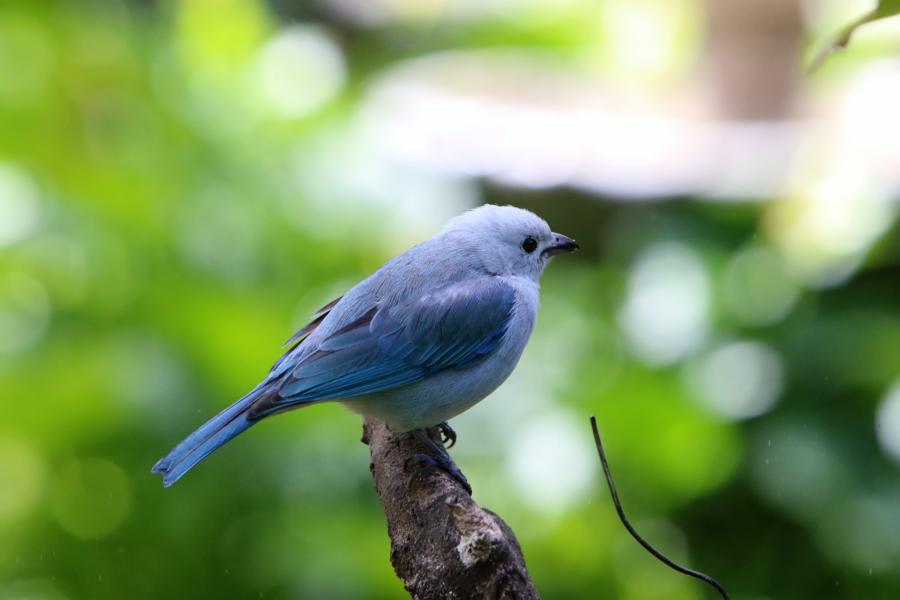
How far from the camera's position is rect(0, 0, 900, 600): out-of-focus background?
351 cm

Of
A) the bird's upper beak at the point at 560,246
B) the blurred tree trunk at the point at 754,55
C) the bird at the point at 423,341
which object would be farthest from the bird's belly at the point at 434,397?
the blurred tree trunk at the point at 754,55

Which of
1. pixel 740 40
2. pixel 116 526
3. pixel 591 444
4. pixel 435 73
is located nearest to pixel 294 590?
pixel 116 526

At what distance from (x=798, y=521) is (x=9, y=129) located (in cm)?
315

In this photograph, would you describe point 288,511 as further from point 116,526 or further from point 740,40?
point 740,40

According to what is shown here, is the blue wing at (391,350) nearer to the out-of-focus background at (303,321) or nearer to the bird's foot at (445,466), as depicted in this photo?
the bird's foot at (445,466)

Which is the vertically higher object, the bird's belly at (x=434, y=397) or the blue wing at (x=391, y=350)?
the blue wing at (x=391, y=350)

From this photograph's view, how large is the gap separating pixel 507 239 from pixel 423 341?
1.19 ft

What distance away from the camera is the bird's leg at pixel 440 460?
2447 mm

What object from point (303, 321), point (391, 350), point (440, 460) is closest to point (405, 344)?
point (391, 350)

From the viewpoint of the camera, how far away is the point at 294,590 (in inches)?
134

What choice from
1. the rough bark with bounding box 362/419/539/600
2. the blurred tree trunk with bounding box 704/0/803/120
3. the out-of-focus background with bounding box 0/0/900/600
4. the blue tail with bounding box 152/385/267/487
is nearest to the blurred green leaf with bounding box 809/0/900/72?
the rough bark with bounding box 362/419/539/600

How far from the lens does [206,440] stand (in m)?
2.36

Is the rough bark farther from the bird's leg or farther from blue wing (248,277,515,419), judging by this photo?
blue wing (248,277,515,419)

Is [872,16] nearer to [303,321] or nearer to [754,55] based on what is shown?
[303,321]
